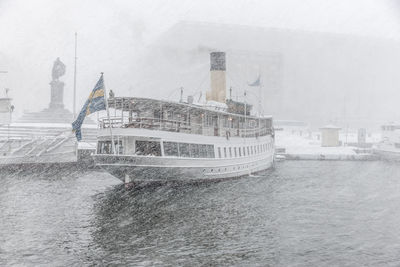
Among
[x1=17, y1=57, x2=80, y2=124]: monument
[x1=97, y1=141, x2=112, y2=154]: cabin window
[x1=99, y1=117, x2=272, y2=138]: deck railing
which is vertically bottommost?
[x1=97, y1=141, x2=112, y2=154]: cabin window

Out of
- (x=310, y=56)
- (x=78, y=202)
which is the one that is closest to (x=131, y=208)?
(x=78, y=202)

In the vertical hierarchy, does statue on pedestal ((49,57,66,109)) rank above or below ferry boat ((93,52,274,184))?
above

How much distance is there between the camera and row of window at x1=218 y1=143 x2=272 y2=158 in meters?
31.5

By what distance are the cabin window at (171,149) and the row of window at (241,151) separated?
5134 mm

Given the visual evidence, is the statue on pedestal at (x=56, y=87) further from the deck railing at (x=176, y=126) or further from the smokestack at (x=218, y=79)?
the deck railing at (x=176, y=126)

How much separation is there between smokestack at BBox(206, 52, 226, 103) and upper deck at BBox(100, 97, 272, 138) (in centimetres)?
544

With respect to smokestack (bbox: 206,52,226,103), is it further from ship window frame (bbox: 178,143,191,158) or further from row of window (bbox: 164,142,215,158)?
ship window frame (bbox: 178,143,191,158)

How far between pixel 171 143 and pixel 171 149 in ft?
1.25

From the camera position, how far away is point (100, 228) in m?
17.4

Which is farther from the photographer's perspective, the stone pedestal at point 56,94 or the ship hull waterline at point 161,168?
the stone pedestal at point 56,94

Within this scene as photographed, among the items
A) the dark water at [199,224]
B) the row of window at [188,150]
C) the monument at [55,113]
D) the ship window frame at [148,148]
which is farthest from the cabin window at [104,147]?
the monument at [55,113]

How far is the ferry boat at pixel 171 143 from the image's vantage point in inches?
993

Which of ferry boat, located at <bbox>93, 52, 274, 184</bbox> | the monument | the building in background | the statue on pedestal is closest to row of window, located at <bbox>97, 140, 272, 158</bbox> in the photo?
ferry boat, located at <bbox>93, 52, 274, 184</bbox>

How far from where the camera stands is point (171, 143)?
26438 mm
